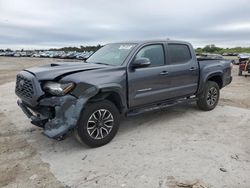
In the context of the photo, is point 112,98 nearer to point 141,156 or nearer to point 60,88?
point 60,88

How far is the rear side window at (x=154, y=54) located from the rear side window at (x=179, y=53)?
283mm

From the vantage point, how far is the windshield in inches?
225

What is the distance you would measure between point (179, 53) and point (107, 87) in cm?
244

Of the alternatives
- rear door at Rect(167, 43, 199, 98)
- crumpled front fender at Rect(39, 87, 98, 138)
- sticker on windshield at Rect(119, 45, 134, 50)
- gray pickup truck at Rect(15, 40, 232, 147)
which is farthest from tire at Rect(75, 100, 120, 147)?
rear door at Rect(167, 43, 199, 98)

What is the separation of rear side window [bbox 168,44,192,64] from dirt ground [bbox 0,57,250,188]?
1332 mm

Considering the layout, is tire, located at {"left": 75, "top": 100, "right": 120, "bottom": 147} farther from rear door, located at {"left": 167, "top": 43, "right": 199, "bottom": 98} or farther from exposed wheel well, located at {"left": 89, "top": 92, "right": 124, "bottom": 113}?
rear door, located at {"left": 167, "top": 43, "right": 199, "bottom": 98}

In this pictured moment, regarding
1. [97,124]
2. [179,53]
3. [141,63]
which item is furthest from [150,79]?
[97,124]

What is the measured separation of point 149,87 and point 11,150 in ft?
8.92

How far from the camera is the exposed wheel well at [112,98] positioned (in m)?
4.97

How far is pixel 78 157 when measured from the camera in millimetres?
4641

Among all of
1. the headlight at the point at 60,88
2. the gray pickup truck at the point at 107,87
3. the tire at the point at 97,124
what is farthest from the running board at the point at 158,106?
the headlight at the point at 60,88

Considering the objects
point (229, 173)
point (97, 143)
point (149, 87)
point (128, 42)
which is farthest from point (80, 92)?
point (229, 173)

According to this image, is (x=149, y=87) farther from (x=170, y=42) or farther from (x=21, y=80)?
(x=21, y=80)

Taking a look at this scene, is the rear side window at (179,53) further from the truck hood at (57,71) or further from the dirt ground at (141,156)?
the truck hood at (57,71)
